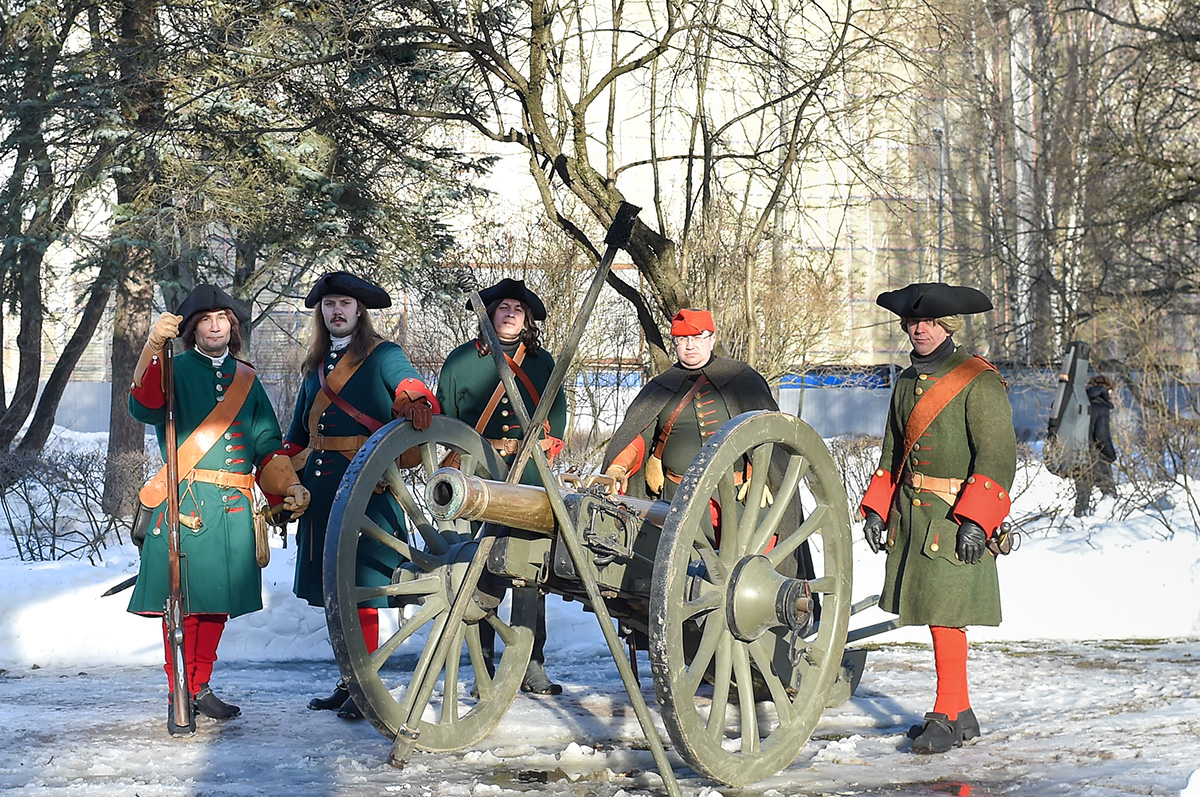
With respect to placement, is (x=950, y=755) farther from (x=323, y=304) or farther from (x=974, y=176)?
(x=974, y=176)

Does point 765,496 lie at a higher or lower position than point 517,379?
lower

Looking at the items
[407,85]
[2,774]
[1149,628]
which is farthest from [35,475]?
[1149,628]

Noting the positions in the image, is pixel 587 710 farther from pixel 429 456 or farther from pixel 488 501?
pixel 488 501

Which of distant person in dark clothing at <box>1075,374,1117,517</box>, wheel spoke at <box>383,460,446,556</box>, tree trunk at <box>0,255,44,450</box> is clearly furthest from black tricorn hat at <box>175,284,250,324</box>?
distant person in dark clothing at <box>1075,374,1117,517</box>

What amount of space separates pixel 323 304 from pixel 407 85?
4.35m

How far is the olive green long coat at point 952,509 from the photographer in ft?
17.1

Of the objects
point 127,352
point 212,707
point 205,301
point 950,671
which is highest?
point 127,352

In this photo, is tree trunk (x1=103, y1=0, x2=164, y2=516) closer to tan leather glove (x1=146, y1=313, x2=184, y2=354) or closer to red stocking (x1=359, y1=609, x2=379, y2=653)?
tan leather glove (x1=146, y1=313, x2=184, y2=354)

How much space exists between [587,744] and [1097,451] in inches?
339

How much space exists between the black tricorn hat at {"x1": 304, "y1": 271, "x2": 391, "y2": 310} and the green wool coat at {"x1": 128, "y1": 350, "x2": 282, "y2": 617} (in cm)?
49

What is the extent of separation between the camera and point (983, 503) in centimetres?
514

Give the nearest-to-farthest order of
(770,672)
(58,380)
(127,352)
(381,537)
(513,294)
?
1. (770,672)
2. (381,537)
3. (513,294)
4. (127,352)
5. (58,380)

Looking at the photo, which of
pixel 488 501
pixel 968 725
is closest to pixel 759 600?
pixel 488 501

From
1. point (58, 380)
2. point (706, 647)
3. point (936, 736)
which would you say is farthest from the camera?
point (58, 380)
